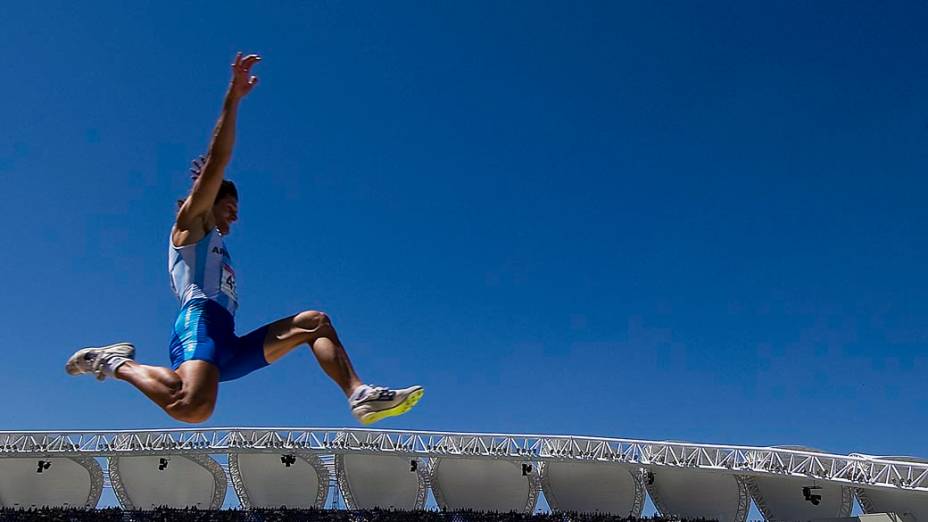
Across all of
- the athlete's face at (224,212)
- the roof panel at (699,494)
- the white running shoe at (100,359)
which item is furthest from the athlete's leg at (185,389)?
the roof panel at (699,494)

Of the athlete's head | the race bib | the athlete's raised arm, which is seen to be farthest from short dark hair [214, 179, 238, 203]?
the race bib

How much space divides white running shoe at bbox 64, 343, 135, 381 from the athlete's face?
43.1 inches

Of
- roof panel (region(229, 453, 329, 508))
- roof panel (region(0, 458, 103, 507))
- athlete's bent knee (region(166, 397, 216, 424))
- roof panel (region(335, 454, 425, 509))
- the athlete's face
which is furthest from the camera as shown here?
roof panel (region(0, 458, 103, 507))

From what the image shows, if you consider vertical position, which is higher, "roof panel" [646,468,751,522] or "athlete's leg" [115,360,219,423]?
"roof panel" [646,468,751,522]

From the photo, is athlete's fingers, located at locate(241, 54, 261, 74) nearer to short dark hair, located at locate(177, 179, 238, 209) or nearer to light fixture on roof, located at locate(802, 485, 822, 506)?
short dark hair, located at locate(177, 179, 238, 209)

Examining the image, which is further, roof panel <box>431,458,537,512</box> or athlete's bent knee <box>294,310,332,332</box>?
roof panel <box>431,458,537,512</box>

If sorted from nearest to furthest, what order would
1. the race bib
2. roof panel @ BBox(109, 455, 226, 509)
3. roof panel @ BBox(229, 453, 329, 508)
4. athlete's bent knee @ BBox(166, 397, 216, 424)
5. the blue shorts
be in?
athlete's bent knee @ BBox(166, 397, 216, 424), the blue shorts, the race bib, roof panel @ BBox(229, 453, 329, 508), roof panel @ BBox(109, 455, 226, 509)

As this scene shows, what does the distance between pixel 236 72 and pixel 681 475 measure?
159ft

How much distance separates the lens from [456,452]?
44188 millimetres

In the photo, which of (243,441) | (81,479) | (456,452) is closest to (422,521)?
(456,452)

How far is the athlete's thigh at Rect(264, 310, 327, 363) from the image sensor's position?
16.5 feet

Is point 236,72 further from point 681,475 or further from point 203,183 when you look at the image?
point 681,475

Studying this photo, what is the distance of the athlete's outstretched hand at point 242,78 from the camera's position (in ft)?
15.6

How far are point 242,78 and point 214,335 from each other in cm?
169
